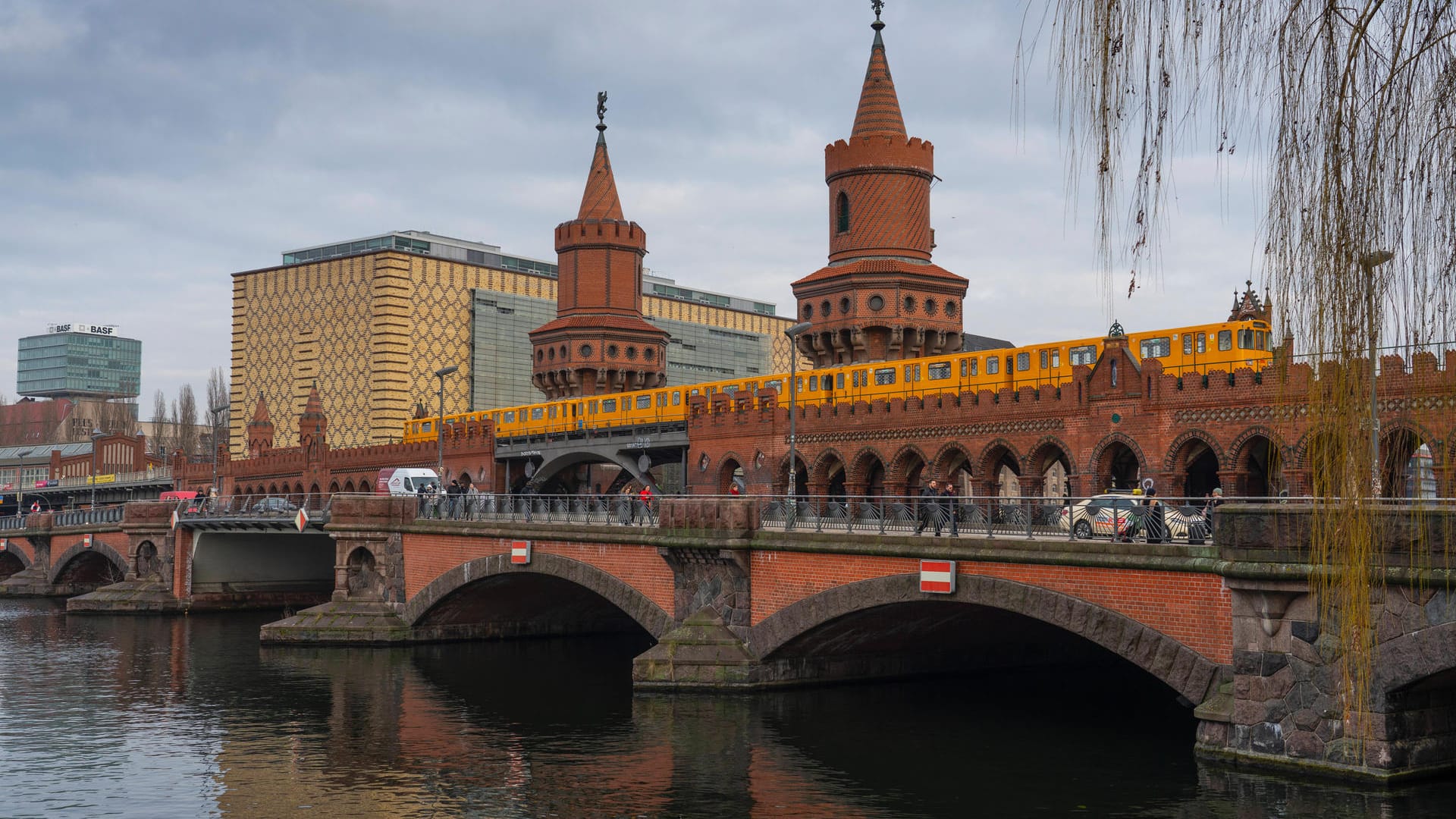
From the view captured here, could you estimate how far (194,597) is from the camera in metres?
59.0

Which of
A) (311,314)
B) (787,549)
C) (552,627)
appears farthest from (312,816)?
(311,314)

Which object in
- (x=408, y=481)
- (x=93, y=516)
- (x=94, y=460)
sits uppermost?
(x=94, y=460)

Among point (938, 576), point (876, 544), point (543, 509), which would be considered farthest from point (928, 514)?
point (543, 509)

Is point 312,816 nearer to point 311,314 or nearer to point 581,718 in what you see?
point 581,718

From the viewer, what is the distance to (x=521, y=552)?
39250 mm

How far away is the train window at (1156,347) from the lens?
43.8 meters

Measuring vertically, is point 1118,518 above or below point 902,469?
below

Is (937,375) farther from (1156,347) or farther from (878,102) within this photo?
(878,102)

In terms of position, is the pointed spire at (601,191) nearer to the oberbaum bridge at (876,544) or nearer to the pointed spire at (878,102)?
the oberbaum bridge at (876,544)

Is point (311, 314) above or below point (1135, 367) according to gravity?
above

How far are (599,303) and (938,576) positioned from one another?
166 feet

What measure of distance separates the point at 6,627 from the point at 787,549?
38.5 meters

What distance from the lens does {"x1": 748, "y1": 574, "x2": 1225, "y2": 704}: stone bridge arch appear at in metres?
21.6

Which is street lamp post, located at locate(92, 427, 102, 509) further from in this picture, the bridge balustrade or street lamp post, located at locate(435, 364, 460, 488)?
street lamp post, located at locate(435, 364, 460, 488)
